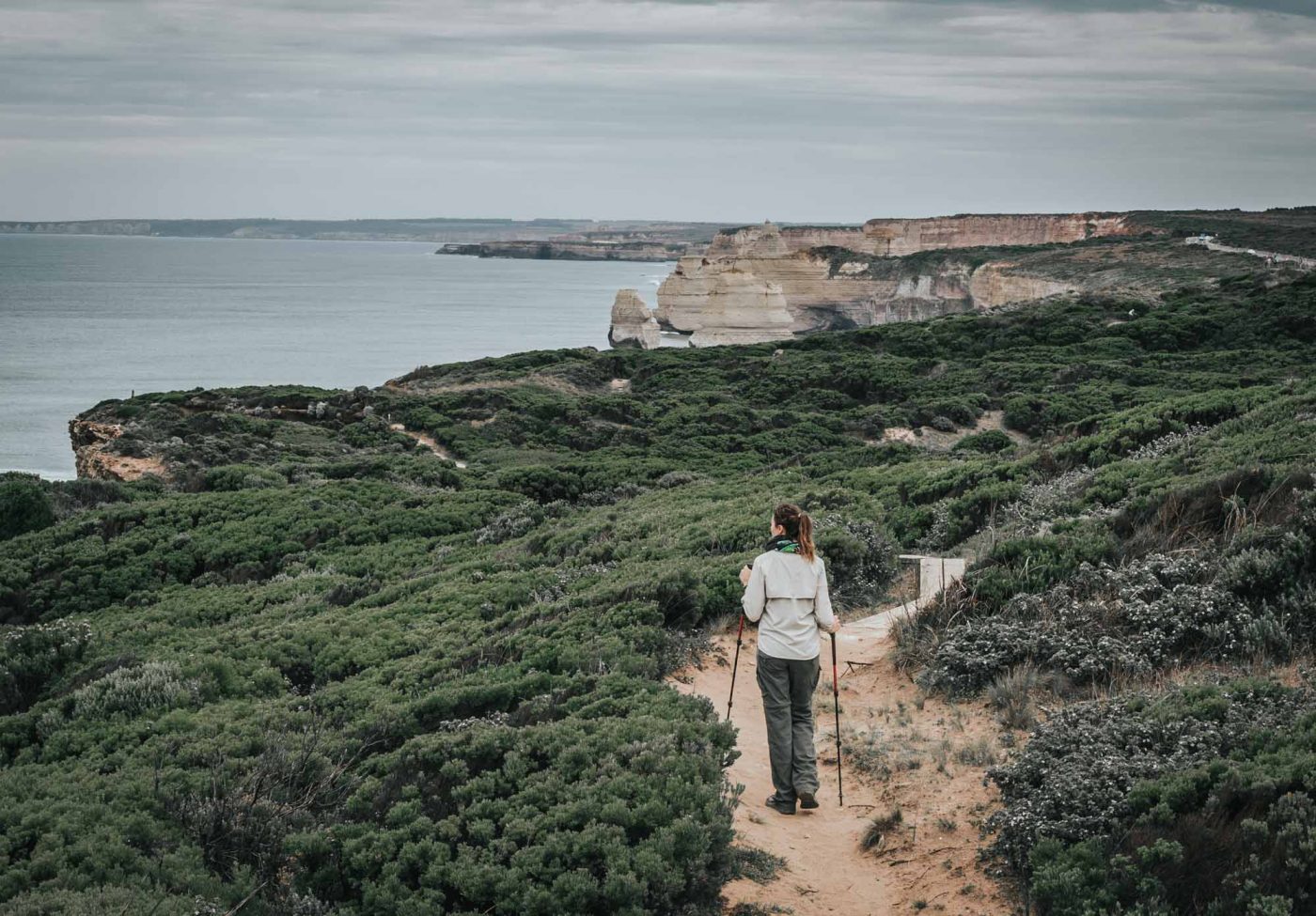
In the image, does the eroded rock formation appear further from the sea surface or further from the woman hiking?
the woman hiking

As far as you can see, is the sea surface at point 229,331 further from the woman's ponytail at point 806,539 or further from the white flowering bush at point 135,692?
the woman's ponytail at point 806,539

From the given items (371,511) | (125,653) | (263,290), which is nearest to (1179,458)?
(125,653)

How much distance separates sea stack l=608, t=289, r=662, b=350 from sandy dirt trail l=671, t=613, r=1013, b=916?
68.3 metres

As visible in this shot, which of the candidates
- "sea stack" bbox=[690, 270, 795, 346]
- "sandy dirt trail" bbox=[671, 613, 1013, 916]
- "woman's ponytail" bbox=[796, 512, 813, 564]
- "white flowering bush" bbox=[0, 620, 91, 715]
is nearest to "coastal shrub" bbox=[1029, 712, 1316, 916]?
"sandy dirt trail" bbox=[671, 613, 1013, 916]

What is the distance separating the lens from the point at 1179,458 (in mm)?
11766

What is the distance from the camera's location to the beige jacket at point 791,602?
21.5 feet

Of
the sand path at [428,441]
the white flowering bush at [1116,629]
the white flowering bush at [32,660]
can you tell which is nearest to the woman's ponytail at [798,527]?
the white flowering bush at [1116,629]

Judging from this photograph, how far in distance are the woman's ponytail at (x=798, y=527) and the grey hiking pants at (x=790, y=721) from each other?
65 centimetres

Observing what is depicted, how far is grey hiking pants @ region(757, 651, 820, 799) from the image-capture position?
6.54 meters

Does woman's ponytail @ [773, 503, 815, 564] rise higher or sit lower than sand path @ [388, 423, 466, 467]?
higher

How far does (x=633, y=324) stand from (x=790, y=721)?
233ft

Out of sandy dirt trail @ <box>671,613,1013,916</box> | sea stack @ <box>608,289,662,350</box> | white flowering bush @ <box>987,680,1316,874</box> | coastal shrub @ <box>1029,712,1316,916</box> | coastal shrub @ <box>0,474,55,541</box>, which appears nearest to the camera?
coastal shrub @ <box>1029,712,1316,916</box>

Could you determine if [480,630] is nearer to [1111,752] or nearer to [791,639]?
[791,639]

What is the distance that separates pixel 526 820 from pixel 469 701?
2.00 meters
